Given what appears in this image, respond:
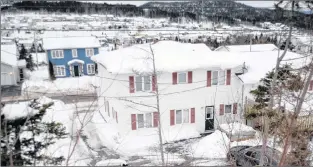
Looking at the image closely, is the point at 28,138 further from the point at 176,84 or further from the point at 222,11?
the point at 176,84

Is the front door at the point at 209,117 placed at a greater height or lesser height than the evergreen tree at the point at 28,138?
lesser

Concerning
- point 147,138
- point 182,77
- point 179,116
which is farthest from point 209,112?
point 147,138

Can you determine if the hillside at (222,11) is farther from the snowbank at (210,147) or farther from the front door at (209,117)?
the front door at (209,117)

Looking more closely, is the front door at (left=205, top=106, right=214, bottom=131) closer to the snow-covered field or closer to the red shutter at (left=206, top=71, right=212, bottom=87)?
the snow-covered field

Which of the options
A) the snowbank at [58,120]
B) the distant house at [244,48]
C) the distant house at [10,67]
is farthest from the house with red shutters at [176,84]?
the distant house at [10,67]

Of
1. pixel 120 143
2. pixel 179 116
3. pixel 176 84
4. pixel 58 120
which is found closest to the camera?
pixel 58 120

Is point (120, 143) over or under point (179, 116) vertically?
under

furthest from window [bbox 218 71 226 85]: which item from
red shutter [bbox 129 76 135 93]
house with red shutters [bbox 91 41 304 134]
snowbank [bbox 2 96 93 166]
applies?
snowbank [bbox 2 96 93 166]
